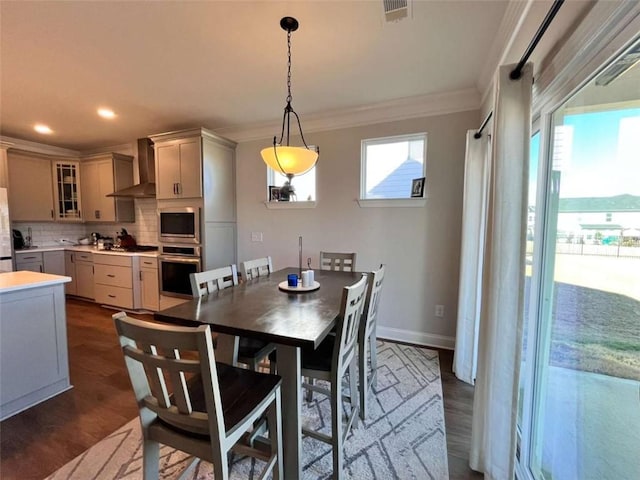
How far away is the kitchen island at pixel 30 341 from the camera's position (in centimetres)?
192

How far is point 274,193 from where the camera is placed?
12.1ft

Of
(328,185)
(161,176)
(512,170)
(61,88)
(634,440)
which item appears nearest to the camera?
(634,440)

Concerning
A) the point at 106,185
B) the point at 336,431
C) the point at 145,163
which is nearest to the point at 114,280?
the point at 106,185

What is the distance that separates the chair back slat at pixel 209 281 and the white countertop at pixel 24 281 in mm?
1172

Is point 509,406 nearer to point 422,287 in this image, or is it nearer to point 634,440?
point 634,440

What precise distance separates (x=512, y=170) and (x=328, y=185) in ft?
7.39

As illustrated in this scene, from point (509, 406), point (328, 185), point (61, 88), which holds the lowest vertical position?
point (509, 406)

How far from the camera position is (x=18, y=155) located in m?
4.31

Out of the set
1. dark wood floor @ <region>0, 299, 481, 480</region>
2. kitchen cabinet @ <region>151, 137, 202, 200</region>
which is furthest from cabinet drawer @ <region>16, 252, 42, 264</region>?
dark wood floor @ <region>0, 299, 481, 480</region>

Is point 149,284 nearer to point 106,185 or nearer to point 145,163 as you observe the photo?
point 145,163

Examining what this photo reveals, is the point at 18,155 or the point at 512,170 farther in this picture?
the point at 18,155

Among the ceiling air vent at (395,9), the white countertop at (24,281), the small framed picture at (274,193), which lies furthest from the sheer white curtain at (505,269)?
the white countertop at (24,281)

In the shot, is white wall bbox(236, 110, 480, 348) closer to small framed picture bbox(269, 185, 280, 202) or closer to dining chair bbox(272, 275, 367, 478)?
small framed picture bbox(269, 185, 280, 202)

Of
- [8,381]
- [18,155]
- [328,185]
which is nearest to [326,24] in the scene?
[328,185]
